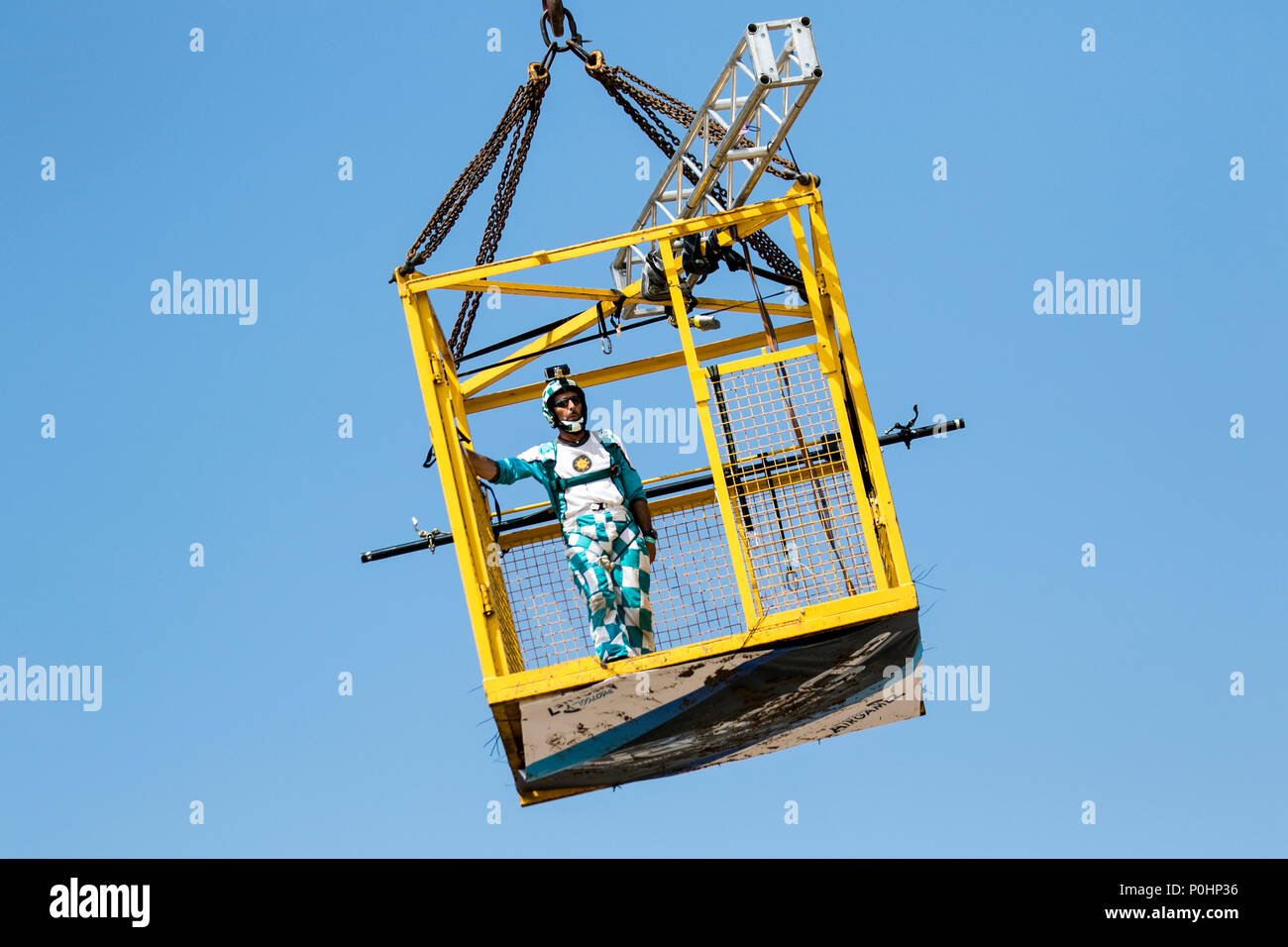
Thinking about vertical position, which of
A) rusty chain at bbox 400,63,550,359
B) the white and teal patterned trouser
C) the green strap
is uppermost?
rusty chain at bbox 400,63,550,359

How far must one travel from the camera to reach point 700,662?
15.5 meters

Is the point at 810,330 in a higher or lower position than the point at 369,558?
higher

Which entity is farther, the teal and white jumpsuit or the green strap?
the green strap

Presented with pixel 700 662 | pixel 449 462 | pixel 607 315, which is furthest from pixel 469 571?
pixel 607 315

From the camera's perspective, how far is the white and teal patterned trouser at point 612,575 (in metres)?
16.4

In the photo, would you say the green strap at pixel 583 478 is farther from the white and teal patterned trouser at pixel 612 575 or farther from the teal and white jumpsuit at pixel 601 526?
the white and teal patterned trouser at pixel 612 575

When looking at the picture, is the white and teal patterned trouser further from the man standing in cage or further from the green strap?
the green strap

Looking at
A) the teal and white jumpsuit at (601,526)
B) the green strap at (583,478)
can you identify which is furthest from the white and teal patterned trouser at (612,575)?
the green strap at (583,478)

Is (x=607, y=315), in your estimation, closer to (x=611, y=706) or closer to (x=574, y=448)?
(x=574, y=448)

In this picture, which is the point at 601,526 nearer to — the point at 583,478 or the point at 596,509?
the point at 596,509

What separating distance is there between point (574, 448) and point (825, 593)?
2.41 m

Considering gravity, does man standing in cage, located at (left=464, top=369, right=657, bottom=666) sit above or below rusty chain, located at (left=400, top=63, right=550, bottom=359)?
below

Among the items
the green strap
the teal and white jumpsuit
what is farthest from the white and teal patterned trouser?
the green strap

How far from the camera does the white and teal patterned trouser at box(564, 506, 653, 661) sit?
16.4m
